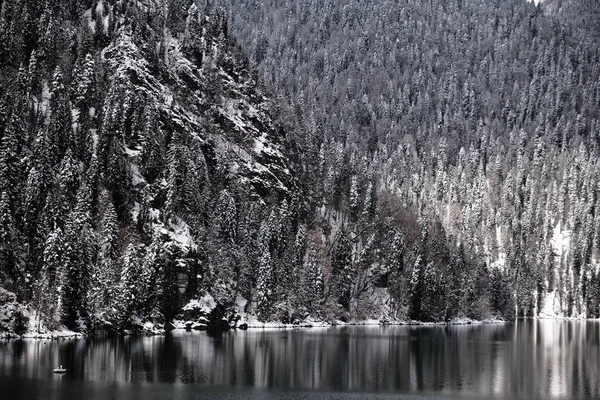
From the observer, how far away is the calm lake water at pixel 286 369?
249 ft

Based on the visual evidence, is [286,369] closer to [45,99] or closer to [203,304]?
[203,304]

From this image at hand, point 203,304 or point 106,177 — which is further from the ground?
point 106,177

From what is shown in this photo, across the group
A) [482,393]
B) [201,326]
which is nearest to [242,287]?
[201,326]

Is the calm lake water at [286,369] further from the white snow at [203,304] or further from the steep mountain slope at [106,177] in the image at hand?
the white snow at [203,304]

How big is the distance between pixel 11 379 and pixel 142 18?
140473 millimetres

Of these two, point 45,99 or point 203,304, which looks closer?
point 203,304

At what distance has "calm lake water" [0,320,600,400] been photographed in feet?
249

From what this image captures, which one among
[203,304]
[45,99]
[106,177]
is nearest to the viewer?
[106,177]

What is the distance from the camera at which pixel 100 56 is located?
6919 inches

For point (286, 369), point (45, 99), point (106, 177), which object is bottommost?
point (286, 369)

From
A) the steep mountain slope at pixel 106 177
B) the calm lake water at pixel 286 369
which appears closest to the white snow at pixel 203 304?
the steep mountain slope at pixel 106 177

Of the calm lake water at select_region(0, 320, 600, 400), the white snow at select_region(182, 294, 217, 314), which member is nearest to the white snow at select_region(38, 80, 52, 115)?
the white snow at select_region(182, 294, 217, 314)

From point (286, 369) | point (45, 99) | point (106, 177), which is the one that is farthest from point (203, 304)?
point (286, 369)

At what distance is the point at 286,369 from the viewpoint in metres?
94.8
